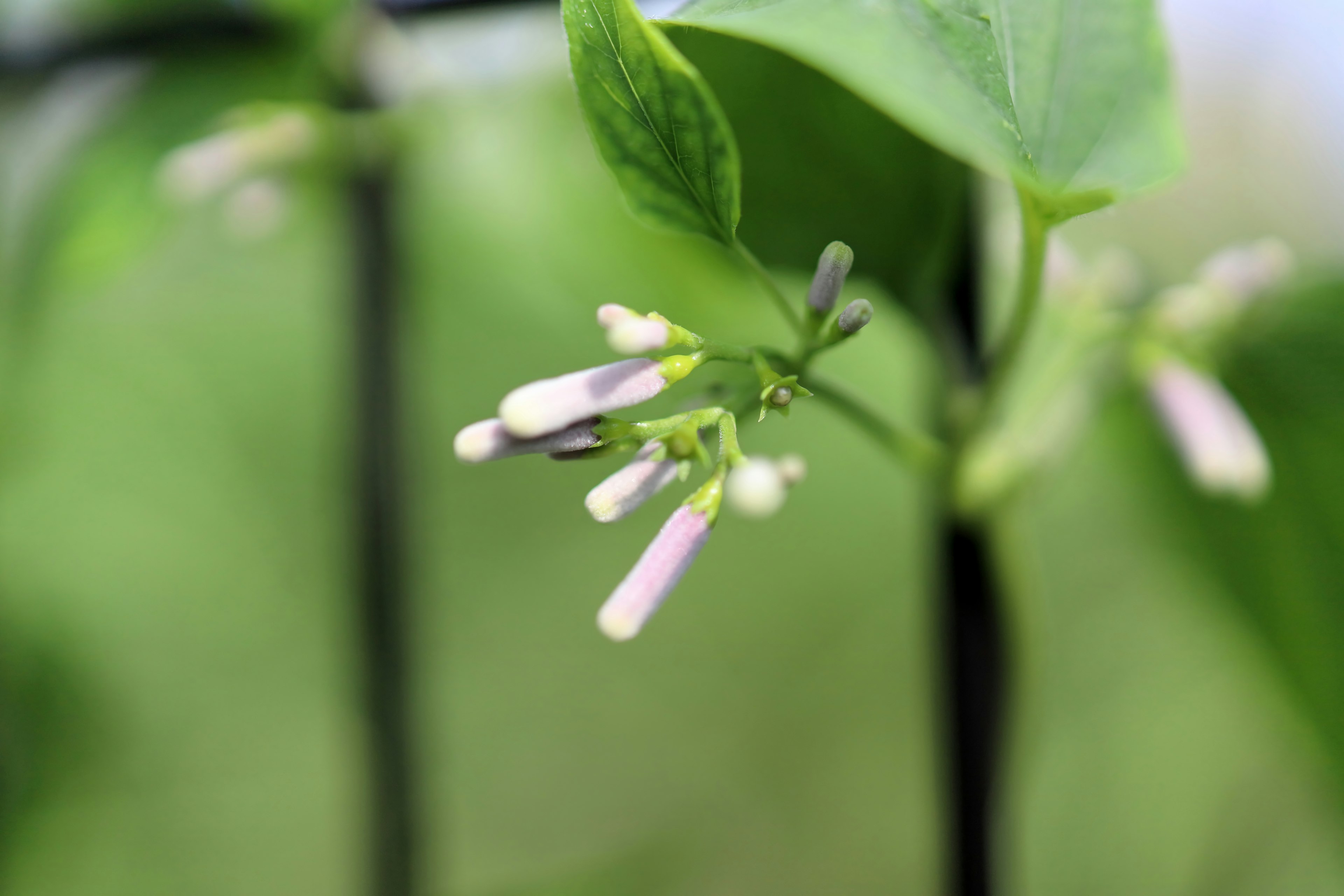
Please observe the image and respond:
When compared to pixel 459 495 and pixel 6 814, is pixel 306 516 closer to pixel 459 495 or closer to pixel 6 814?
pixel 459 495

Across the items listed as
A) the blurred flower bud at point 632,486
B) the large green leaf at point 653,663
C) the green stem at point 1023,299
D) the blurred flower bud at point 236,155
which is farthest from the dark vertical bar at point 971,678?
the large green leaf at point 653,663

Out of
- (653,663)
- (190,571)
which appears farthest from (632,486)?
(190,571)

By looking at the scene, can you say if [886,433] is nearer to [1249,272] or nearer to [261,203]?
[1249,272]

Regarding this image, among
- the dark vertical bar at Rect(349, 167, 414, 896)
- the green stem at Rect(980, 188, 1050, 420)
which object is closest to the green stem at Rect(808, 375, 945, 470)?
the green stem at Rect(980, 188, 1050, 420)

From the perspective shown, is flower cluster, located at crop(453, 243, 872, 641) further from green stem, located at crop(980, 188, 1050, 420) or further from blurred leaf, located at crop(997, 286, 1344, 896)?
blurred leaf, located at crop(997, 286, 1344, 896)

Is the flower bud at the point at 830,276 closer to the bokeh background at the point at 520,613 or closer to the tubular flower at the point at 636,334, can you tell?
the tubular flower at the point at 636,334

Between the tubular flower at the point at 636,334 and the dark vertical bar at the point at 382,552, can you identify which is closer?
the tubular flower at the point at 636,334

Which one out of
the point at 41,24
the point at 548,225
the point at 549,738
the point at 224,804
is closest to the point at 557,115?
the point at 548,225
